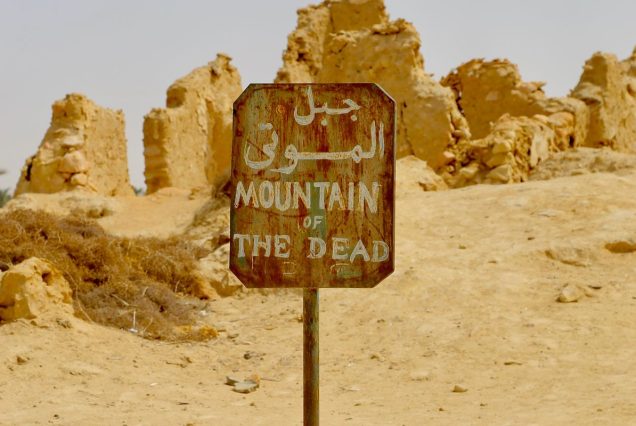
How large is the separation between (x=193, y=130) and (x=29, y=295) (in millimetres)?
14988

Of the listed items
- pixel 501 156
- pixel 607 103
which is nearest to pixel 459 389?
pixel 501 156

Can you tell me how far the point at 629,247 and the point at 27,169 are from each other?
47.8 ft

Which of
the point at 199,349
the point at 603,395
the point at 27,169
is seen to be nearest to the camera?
the point at 603,395

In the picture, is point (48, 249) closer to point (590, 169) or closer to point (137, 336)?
point (137, 336)

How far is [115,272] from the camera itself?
8328 millimetres

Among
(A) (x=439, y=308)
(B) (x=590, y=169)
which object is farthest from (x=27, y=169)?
(A) (x=439, y=308)

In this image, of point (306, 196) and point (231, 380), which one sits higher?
point (306, 196)

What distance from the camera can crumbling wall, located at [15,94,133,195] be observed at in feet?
60.8

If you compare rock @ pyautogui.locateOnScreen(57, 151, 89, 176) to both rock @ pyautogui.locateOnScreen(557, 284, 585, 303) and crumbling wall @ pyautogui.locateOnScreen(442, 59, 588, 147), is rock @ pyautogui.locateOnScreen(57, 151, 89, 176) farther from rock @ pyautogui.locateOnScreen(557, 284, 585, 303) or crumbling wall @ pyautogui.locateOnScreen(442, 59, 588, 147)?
rock @ pyautogui.locateOnScreen(557, 284, 585, 303)

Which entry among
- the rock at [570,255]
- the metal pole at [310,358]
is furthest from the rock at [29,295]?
the rock at [570,255]

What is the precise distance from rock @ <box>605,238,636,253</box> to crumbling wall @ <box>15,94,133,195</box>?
12973 millimetres

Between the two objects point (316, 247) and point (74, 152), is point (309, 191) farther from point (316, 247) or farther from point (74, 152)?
point (74, 152)

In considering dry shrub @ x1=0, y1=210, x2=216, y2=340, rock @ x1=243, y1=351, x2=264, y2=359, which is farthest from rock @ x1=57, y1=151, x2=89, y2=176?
rock @ x1=243, y1=351, x2=264, y2=359

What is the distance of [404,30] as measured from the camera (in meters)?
15.9
